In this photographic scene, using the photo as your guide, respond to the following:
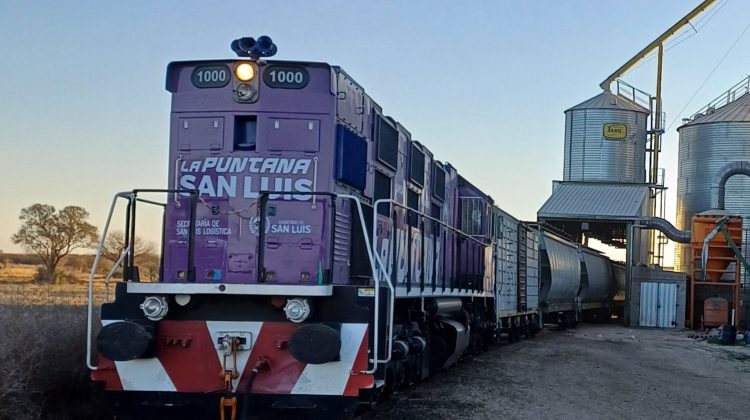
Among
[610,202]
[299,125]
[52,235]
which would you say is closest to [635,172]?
[610,202]

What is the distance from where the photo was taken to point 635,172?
1555 inches

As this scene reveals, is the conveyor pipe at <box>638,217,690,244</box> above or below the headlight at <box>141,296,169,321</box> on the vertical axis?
above

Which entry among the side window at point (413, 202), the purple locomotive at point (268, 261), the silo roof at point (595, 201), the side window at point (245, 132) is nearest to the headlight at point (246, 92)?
the purple locomotive at point (268, 261)

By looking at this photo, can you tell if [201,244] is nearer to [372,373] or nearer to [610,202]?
[372,373]

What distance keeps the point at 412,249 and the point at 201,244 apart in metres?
2.90

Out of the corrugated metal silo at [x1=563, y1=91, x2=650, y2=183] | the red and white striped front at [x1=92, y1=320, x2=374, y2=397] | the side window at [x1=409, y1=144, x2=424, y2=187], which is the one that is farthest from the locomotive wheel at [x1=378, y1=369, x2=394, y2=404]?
the corrugated metal silo at [x1=563, y1=91, x2=650, y2=183]

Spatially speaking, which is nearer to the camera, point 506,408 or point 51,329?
point 51,329

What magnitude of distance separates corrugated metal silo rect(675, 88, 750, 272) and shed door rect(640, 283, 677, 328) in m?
5.98

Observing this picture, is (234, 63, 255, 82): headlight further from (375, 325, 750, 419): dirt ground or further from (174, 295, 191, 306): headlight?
(375, 325, 750, 419): dirt ground

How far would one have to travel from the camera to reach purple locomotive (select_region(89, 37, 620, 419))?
676cm

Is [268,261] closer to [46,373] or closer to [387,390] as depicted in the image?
[46,373]

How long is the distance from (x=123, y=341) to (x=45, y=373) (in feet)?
4.93

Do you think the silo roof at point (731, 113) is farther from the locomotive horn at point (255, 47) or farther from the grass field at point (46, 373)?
the grass field at point (46, 373)

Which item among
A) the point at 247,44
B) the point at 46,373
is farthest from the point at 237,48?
the point at 46,373
